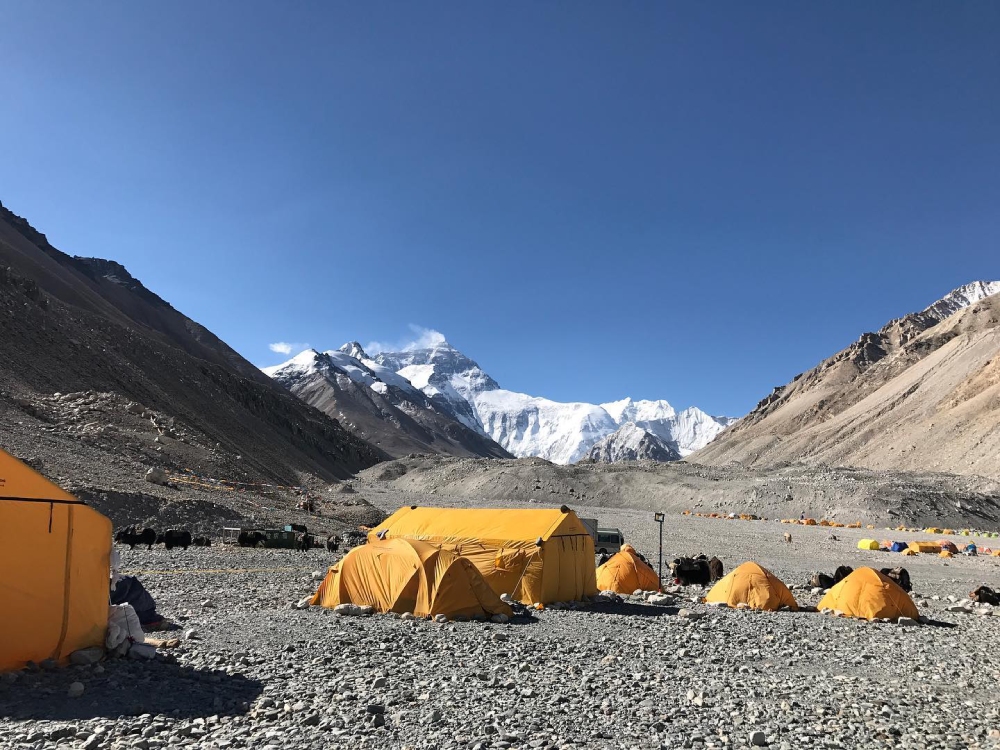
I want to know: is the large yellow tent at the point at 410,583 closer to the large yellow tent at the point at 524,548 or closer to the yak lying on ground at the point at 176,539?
the large yellow tent at the point at 524,548

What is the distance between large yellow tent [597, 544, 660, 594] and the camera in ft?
72.2

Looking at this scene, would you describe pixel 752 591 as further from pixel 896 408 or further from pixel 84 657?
pixel 896 408

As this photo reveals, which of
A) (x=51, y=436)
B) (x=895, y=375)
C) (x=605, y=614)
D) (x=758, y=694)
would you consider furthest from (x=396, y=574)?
(x=895, y=375)

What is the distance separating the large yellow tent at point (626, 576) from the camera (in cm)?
2202

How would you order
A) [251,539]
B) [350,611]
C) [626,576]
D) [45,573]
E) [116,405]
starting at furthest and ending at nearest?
[116,405], [251,539], [626,576], [350,611], [45,573]

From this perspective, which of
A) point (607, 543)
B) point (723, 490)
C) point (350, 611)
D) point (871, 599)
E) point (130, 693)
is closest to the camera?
point (130, 693)

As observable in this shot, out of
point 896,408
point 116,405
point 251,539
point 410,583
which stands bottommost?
point 251,539

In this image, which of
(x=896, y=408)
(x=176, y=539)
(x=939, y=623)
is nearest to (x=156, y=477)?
(x=176, y=539)

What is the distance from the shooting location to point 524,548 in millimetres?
18375

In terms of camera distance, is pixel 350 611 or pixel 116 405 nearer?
pixel 350 611

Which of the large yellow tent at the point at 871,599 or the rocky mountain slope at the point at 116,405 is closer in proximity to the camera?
the large yellow tent at the point at 871,599

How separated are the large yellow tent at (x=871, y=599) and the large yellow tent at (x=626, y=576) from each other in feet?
17.2

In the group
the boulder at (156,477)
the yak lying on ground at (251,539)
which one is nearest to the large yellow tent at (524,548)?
the yak lying on ground at (251,539)

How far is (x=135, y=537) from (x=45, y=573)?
1960 cm
